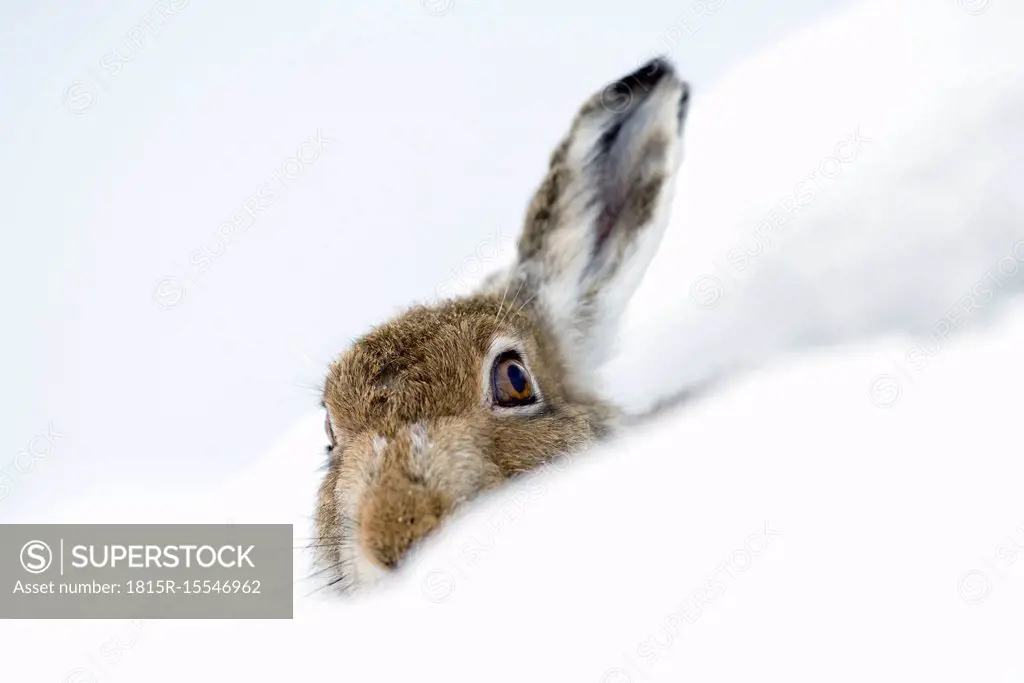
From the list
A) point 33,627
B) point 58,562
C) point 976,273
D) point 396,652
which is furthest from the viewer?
point 976,273

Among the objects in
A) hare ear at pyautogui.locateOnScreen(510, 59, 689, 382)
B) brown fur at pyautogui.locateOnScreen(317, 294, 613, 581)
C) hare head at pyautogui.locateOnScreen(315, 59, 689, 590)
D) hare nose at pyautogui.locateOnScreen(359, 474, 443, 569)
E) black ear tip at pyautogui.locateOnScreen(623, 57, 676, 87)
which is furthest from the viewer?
hare ear at pyautogui.locateOnScreen(510, 59, 689, 382)

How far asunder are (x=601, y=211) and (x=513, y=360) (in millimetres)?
911

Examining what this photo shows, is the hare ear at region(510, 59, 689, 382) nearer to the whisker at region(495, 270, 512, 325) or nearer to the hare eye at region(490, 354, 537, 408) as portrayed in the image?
the whisker at region(495, 270, 512, 325)

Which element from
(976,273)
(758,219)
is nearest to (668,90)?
(758,219)

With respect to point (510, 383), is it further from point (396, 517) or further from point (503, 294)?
point (396, 517)

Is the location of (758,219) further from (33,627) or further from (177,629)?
(33,627)

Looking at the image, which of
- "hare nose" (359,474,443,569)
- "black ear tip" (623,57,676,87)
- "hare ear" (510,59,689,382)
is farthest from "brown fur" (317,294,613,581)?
"black ear tip" (623,57,676,87)

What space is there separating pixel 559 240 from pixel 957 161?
160cm

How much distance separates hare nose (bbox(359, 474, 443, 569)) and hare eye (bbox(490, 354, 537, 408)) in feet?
2.27

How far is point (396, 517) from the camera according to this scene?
235cm

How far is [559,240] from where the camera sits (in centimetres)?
378

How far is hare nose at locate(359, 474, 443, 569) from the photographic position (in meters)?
2.28

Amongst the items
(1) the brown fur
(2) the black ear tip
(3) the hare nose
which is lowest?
(3) the hare nose

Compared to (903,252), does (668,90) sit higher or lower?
higher
